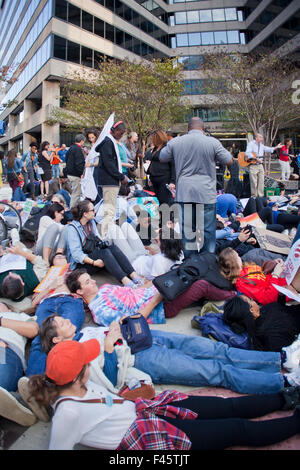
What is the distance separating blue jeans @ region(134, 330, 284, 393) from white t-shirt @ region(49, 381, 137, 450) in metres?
0.60

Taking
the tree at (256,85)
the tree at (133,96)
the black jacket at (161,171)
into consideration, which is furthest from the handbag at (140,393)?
the tree at (256,85)

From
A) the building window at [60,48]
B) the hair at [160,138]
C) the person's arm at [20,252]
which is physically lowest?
the person's arm at [20,252]

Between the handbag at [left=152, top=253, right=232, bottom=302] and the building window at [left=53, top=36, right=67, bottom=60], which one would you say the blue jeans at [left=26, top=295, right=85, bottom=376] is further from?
the building window at [left=53, top=36, right=67, bottom=60]

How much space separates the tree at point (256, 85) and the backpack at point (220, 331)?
60.0 ft

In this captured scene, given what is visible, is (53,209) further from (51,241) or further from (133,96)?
(133,96)

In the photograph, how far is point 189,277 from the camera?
3.16 m

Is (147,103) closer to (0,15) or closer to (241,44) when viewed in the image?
(241,44)

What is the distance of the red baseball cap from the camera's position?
5.34 ft

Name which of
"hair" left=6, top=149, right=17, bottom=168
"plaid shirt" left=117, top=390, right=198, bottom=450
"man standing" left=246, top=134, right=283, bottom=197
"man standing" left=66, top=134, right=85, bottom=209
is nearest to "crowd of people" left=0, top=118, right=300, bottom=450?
"plaid shirt" left=117, top=390, right=198, bottom=450

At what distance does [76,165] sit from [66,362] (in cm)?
569

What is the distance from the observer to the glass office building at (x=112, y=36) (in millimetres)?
24250

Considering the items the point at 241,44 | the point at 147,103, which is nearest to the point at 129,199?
the point at 147,103

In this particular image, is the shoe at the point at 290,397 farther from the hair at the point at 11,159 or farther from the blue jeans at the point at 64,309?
the hair at the point at 11,159

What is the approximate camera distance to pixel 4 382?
213 centimetres
